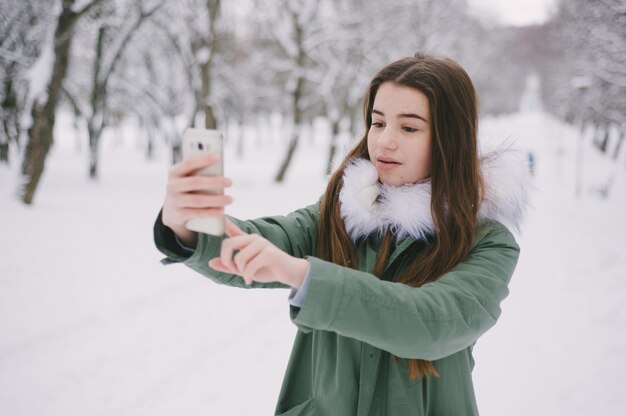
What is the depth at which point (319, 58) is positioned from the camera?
51.4 ft

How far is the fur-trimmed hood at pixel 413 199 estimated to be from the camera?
1.32m

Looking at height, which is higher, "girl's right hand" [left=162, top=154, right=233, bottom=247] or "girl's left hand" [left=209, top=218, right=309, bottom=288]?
"girl's right hand" [left=162, top=154, right=233, bottom=247]

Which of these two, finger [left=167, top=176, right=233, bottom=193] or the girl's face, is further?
the girl's face

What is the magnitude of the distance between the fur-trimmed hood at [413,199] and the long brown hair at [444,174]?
0.12 ft

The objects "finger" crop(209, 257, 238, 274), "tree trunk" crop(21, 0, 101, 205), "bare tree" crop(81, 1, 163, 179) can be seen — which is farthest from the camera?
"bare tree" crop(81, 1, 163, 179)

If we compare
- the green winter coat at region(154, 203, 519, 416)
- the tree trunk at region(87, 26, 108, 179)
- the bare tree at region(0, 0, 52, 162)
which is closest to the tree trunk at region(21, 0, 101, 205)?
the bare tree at region(0, 0, 52, 162)

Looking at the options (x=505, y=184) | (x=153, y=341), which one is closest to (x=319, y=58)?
(x=153, y=341)

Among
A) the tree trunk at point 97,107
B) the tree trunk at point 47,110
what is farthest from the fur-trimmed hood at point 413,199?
the tree trunk at point 97,107

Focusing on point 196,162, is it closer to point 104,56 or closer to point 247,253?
point 247,253

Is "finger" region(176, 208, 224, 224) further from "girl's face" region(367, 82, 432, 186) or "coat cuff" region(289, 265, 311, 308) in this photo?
"girl's face" region(367, 82, 432, 186)

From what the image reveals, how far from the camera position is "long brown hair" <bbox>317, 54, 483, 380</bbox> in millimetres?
1271

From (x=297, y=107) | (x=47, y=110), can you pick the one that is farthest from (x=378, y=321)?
(x=297, y=107)

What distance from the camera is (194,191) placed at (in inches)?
37.0

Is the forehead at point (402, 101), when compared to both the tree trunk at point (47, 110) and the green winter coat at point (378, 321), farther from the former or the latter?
the tree trunk at point (47, 110)
